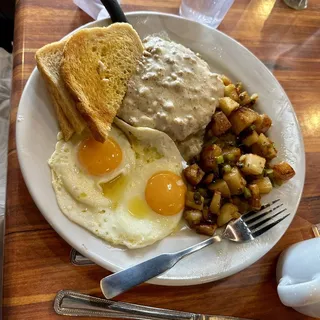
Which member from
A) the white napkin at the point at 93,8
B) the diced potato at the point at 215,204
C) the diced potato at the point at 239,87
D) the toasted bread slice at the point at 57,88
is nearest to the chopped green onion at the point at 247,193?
the diced potato at the point at 215,204

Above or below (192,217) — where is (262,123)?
above

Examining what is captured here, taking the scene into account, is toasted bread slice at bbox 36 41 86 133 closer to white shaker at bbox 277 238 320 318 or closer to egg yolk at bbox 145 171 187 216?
egg yolk at bbox 145 171 187 216

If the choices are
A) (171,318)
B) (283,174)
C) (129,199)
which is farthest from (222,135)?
(171,318)

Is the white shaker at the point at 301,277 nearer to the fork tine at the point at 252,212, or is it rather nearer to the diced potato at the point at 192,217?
the fork tine at the point at 252,212

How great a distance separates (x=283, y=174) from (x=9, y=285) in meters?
1.18

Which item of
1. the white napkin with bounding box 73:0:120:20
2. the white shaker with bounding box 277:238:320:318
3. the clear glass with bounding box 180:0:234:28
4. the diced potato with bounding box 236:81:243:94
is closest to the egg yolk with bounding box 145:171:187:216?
the white shaker with bounding box 277:238:320:318

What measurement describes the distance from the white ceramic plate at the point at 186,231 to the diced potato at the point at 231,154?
0.23m

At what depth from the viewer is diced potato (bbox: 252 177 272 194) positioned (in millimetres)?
1663

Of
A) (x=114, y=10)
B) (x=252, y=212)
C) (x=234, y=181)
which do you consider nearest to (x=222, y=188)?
(x=234, y=181)

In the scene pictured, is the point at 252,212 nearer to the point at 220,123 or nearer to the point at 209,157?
the point at 209,157

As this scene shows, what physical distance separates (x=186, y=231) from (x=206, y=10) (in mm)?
1252

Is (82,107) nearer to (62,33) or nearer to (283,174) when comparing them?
(62,33)

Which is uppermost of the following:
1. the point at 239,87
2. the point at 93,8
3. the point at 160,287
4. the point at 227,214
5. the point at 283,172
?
the point at 93,8

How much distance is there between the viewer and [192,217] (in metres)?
1.54
